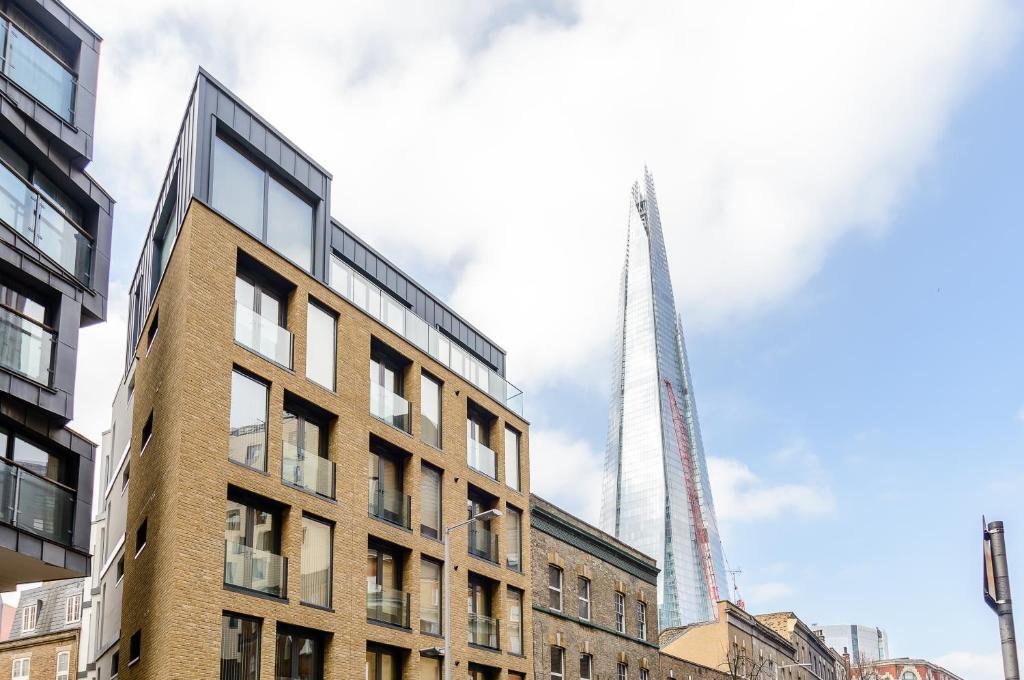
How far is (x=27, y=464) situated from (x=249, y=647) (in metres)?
7.40

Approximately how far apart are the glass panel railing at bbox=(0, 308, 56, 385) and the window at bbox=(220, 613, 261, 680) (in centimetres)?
769

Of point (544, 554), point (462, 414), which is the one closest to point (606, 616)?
point (544, 554)

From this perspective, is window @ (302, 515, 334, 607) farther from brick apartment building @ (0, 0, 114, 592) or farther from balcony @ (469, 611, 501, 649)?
balcony @ (469, 611, 501, 649)

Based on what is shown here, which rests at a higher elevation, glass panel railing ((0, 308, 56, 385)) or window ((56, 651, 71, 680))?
glass panel railing ((0, 308, 56, 385))

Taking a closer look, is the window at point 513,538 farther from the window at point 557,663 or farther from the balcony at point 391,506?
the balcony at point 391,506

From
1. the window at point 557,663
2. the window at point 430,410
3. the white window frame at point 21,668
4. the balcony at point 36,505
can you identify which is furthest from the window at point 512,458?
the white window frame at point 21,668

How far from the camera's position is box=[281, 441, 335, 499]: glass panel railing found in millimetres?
32562

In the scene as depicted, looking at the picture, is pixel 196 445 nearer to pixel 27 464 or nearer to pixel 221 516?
pixel 221 516

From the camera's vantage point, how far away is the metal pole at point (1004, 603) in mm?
11867

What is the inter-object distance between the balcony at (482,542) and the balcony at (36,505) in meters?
16.9

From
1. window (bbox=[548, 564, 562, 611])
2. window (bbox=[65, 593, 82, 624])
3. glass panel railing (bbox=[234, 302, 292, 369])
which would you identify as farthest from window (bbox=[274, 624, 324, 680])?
window (bbox=[65, 593, 82, 624])

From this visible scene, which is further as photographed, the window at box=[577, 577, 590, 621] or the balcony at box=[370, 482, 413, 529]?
the window at box=[577, 577, 590, 621]

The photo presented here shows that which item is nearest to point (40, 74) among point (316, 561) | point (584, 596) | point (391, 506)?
point (316, 561)

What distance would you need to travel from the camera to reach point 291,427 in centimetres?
3344
